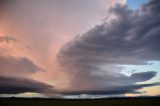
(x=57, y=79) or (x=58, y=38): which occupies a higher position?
(x=58, y=38)

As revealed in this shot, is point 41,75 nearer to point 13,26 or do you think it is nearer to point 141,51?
point 13,26

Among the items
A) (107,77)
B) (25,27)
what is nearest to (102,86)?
(107,77)

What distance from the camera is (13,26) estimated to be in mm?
6609

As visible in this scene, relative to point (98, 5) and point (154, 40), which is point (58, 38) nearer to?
point (98, 5)

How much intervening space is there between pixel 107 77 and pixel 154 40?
121 centimetres
